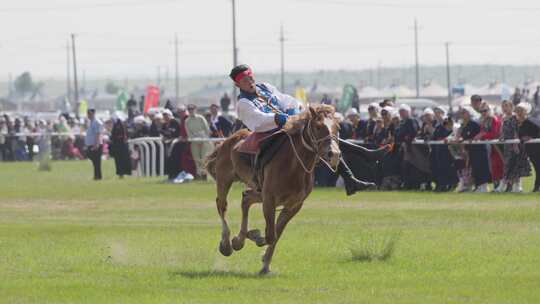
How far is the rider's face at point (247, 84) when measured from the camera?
634 inches

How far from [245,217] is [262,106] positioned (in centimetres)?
132

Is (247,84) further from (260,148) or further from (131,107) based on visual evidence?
(131,107)

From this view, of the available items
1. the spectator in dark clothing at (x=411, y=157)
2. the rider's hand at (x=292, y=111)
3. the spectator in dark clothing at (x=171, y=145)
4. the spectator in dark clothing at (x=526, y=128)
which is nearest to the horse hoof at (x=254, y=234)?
the rider's hand at (x=292, y=111)

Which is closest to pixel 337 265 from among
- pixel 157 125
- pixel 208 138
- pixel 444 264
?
pixel 444 264

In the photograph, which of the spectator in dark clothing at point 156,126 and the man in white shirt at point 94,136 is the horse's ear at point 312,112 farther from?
the spectator in dark clothing at point 156,126

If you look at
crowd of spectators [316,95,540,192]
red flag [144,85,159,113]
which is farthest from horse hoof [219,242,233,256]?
red flag [144,85,159,113]

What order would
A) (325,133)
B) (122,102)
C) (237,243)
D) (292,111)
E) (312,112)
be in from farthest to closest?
(122,102)
(292,111)
(237,243)
(312,112)
(325,133)

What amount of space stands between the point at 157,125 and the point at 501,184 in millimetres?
14266

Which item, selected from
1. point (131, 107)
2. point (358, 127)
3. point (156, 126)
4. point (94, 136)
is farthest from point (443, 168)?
point (131, 107)

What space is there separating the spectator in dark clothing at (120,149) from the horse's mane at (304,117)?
26.1 metres

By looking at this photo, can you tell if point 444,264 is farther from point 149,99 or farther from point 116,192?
point 149,99

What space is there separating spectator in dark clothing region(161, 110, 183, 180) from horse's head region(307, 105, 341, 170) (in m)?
23.0

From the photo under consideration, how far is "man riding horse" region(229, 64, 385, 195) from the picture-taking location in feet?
52.3

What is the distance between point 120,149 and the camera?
41281mm
